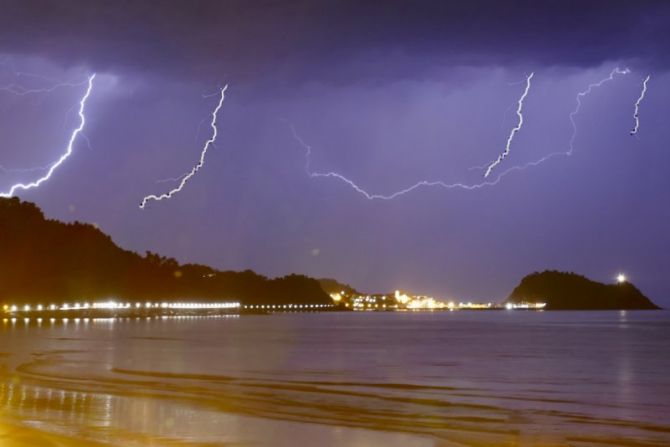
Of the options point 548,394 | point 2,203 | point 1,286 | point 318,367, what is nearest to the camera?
point 548,394

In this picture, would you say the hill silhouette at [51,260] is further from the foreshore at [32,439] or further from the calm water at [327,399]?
the foreshore at [32,439]

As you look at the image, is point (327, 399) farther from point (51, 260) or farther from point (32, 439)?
point (51, 260)

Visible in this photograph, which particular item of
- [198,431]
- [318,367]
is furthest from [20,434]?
[318,367]

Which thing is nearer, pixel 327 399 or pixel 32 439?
pixel 32 439

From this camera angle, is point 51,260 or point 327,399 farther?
point 51,260

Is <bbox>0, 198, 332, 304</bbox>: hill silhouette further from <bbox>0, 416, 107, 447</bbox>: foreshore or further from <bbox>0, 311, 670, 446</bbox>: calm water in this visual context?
<bbox>0, 416, 107, 447</bbox>: foreshore

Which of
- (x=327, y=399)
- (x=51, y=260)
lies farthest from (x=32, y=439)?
(x=51, y=260)

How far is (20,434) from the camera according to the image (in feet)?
54.4

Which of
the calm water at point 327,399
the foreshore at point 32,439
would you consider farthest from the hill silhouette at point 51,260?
the foreshore at point 32,439

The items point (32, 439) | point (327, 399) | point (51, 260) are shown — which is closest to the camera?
point (32, 439)

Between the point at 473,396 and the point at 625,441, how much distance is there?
383 inches

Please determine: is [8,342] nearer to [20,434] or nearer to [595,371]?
[595,371]

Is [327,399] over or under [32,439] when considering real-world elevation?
under

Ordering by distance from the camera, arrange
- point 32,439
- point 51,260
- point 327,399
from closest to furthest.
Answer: point 32,439 < point 327,399 < point 51,260
